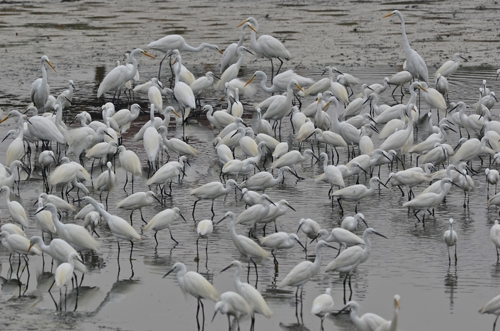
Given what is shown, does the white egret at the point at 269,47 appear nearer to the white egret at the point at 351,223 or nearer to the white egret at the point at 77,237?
the white egret at the point at 351,223

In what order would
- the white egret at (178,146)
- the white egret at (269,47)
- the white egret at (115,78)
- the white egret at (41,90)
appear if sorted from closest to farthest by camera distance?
the white egret at (178,146) < the white egret at (41,90) < the white egret at (115,78) < the white egret at (269,47)

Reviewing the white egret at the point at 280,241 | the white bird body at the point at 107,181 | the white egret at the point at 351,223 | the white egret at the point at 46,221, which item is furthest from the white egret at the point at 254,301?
the white bird body at the point at 107,181

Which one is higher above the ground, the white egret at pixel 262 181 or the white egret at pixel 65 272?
the white egret at pixel 262 181

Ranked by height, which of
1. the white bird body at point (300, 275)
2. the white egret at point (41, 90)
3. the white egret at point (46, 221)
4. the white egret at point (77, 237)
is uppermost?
the white egret at point (41, 90)

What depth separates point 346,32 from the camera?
24625 mm

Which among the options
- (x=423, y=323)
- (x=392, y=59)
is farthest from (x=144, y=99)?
(x=423, y=323)

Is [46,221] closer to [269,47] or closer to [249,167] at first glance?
[249,167]

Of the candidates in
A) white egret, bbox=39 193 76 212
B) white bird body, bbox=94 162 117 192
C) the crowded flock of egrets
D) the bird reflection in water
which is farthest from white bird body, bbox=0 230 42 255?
the bird reflection in water

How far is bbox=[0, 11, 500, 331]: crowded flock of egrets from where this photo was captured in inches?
353

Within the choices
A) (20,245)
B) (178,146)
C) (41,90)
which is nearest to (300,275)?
(20,245)

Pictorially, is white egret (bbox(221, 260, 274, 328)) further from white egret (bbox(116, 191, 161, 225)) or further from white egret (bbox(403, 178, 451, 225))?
white egret (bbox(403, 178, 451, 225))

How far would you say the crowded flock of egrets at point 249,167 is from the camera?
8.97 m

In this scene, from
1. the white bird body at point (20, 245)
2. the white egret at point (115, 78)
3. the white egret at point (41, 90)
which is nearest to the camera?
the white bird body at point (20, 245)

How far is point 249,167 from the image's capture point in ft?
39.9
